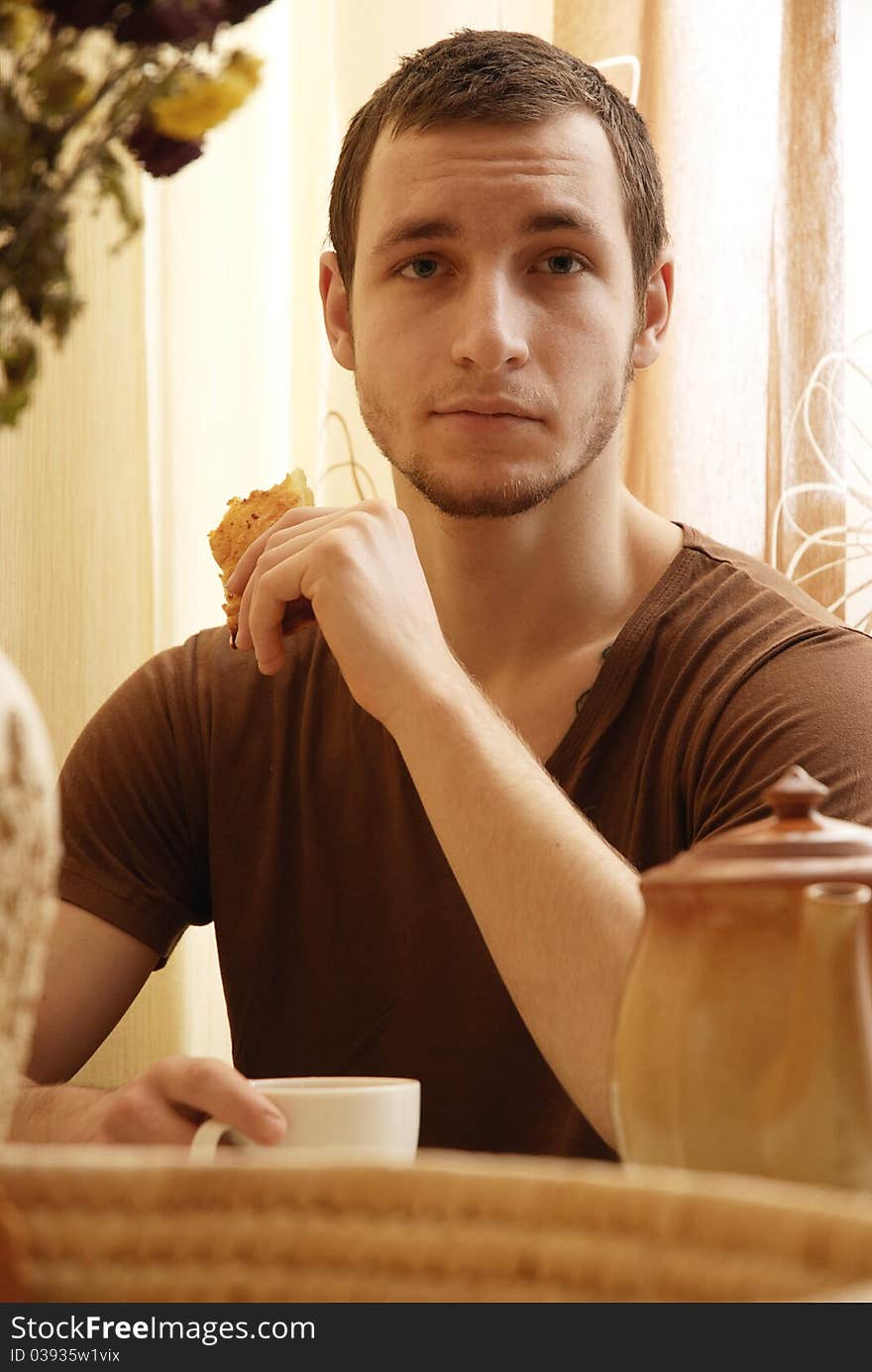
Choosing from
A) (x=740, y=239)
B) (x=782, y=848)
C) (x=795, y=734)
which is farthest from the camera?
(x=740, y=239)

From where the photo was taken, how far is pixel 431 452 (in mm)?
1351

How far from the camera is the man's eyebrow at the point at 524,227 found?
132cm

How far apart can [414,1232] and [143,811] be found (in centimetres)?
103

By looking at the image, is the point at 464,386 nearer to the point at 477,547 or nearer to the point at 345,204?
the point at 477,547

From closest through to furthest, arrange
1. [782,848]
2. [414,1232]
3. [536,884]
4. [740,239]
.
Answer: [414,1232] < [782,848] < [536,884] < [740,239]

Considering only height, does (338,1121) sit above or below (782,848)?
below

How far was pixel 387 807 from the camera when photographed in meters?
1.34

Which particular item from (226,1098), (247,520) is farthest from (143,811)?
(226,1098)

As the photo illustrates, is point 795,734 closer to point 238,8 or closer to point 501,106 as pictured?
point 501,106

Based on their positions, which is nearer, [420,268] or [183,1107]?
[183,1107]
